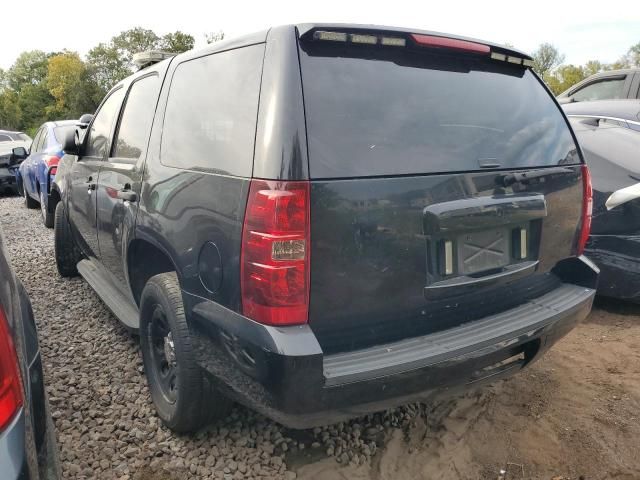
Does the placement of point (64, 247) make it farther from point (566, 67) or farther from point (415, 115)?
point (566, 67)

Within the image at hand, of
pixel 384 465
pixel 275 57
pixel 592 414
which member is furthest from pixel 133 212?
pixel 592 414

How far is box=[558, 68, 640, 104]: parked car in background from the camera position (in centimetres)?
701

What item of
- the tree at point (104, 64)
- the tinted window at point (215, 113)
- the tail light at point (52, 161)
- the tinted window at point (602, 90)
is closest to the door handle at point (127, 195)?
the tinted window at point (215, 113)

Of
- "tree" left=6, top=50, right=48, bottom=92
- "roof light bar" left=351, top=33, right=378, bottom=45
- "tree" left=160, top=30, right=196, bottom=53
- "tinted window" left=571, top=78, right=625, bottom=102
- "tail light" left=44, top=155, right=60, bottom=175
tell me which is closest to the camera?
"roof light bar" left=351, top=33, right=378, bottom=45

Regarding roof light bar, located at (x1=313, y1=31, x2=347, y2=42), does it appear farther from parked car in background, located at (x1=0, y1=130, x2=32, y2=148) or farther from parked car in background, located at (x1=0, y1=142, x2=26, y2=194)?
parked car in background, located at (x1=0, y1=130, x2=32, y2=148)

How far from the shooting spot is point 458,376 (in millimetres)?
1995

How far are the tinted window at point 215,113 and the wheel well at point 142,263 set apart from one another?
0.50 metres

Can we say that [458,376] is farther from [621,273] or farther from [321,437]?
[621,273]

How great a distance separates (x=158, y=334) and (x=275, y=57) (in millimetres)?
1597

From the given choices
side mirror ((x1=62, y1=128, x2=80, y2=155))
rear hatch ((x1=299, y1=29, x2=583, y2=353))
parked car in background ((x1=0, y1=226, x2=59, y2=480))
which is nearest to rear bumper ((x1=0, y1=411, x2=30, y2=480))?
parked car in background ((x1=0, y1=226, x2=59, y2=480))

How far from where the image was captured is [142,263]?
2.83 metres

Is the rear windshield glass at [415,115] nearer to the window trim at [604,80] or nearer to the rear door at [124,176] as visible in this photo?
the rear door at [124,176]

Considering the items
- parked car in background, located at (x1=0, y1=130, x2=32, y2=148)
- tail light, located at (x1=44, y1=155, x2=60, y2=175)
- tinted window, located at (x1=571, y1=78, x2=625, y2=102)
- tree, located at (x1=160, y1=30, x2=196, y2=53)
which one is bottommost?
tail light, located at (x1=44, y1=155, x2=60, y2=175)

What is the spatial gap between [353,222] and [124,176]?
1683 mm
